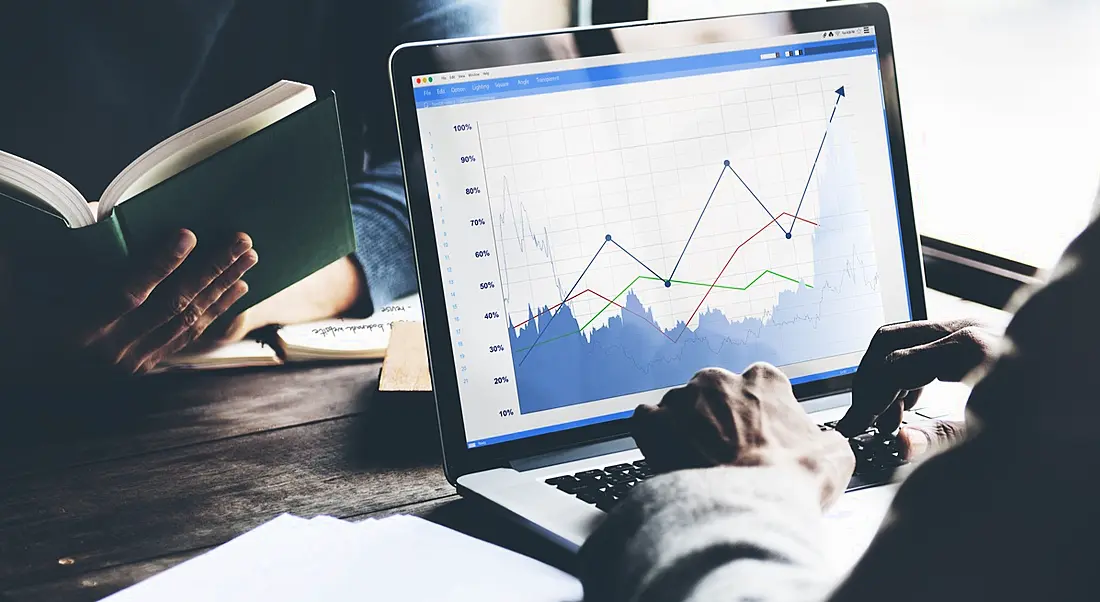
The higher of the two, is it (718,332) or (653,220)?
(653,220)

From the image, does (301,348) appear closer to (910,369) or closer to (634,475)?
(634,475)

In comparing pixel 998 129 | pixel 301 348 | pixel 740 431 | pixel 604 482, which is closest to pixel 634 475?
pixel 604 482

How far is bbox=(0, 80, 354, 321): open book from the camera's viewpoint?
867 millimetres

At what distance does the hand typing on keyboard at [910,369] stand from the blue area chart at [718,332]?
7cm

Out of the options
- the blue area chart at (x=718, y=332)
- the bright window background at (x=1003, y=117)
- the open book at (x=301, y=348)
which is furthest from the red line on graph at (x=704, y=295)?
the open book at (x=301, y=348)

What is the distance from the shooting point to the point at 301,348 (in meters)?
1.08

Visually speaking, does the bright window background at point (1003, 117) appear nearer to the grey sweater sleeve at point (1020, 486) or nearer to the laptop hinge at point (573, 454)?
the laptop hinge at point (573, 454)

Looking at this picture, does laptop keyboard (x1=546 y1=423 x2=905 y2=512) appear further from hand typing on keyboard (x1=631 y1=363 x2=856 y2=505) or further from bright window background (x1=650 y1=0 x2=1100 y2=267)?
bright window background (x1=650 y1=0 x2=1100 y2=267)

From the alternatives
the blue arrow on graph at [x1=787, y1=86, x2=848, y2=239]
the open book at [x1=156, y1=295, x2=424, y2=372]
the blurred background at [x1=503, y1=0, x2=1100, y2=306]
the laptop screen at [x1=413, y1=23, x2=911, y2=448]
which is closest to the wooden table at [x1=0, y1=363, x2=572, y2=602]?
the open book at [x1=156, y1=295, x2=424, y2=372]

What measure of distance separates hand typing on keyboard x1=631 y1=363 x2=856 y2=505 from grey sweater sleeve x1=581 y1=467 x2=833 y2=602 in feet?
0.22

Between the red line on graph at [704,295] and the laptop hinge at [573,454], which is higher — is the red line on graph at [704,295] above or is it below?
above

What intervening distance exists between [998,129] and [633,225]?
55 cm

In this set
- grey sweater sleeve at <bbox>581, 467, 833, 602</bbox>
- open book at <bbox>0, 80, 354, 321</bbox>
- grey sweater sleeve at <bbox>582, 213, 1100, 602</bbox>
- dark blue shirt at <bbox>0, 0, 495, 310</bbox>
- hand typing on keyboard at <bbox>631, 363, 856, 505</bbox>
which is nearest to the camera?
grey sweater sleeve at <bbox>582, 213, 1100, 602</bbox>

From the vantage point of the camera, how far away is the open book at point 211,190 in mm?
867
